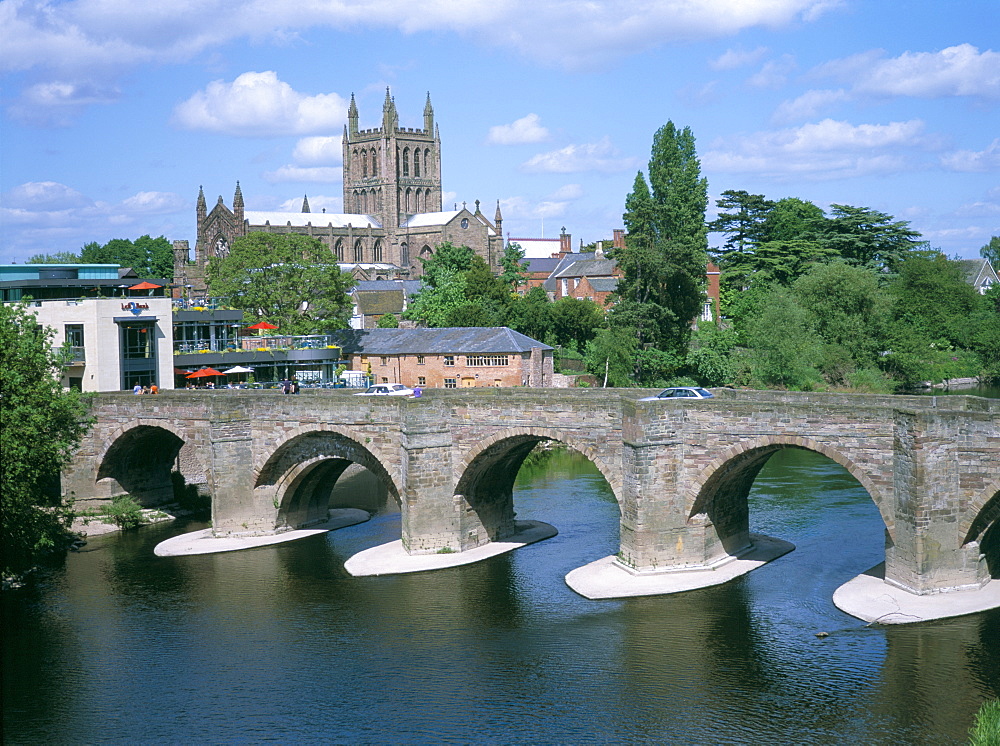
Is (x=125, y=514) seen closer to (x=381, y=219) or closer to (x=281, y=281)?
(x=281, y=281)

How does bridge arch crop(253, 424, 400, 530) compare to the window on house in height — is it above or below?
below

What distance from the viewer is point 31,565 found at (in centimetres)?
4584

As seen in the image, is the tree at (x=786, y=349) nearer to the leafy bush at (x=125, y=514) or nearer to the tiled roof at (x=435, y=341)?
the tiled roof at (x=435, y=341)

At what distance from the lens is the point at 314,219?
A: 555ft

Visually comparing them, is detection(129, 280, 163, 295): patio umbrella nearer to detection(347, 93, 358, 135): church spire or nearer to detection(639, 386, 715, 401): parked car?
detection(639, 386, 715, 401): parked car

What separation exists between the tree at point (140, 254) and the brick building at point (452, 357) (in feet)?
301

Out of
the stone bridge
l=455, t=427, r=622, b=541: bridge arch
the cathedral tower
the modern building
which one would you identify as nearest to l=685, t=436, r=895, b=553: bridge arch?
the stone bridge

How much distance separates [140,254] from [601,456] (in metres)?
141

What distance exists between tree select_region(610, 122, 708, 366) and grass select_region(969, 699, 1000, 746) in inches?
2320

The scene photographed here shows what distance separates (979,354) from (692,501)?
73.3m

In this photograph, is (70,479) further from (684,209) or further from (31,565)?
(684,209)

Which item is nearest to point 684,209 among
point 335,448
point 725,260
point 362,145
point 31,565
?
point 725,260

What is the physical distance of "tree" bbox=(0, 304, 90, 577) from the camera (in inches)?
1460

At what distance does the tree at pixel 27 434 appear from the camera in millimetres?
37094
